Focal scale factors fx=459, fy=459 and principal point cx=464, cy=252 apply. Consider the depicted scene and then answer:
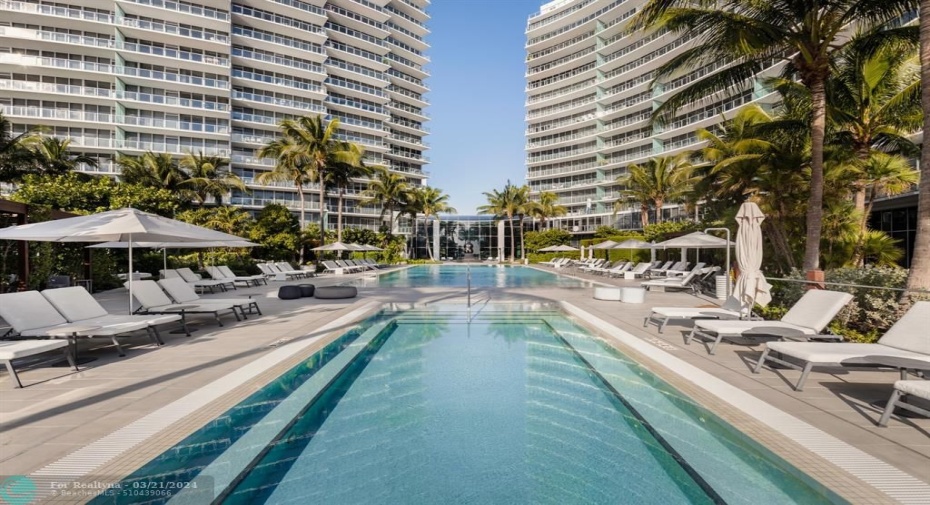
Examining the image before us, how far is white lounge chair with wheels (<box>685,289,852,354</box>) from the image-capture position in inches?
232

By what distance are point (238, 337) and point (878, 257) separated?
1906cm

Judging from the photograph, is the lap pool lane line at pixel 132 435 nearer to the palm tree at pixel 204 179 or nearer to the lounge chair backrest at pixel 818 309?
the lounge chair backrest at pixel 818 309

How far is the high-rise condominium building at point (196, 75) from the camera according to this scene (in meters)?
41.7

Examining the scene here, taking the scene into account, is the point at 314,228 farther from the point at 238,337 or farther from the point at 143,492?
the point at 143,492

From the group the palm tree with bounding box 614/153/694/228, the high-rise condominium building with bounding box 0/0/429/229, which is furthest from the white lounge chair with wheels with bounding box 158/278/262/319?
the palm tree with bounding box 614/153/694/228

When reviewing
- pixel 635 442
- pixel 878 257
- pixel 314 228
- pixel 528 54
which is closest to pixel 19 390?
pixel 635 442

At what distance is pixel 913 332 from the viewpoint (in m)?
4.72

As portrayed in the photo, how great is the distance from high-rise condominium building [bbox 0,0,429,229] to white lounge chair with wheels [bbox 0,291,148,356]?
32790mm

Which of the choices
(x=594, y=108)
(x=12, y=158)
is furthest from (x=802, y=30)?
(x=594, y=108)

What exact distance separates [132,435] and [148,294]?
19.8 ft

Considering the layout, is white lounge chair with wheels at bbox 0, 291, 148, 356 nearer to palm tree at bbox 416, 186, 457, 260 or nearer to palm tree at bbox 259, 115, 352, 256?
palm tree at bbox 259, 115, 352, 256

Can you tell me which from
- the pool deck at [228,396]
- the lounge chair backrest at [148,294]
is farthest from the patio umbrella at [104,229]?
the pool deck at [228,396]

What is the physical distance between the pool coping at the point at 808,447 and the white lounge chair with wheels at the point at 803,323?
1.26 metres

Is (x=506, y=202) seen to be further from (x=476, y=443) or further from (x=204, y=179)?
(x=476, y=443)
